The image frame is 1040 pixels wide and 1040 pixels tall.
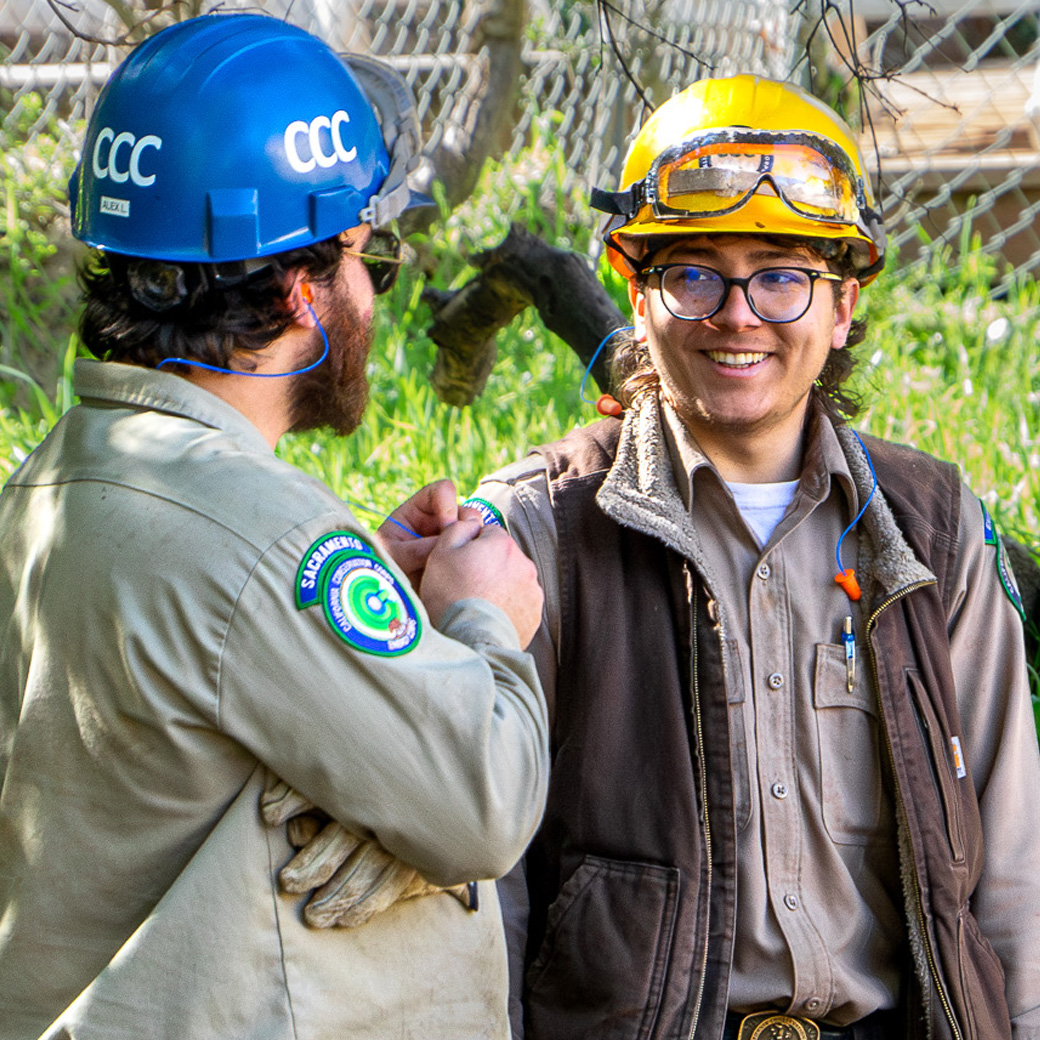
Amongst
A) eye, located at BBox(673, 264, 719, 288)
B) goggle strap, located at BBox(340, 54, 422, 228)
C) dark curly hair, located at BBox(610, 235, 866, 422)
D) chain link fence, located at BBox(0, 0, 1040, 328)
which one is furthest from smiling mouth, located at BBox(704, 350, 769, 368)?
chain link fence, located at BBox(0, 0, 1040, 328)

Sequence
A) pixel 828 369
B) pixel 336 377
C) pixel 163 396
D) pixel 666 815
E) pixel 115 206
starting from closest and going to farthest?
pixel 163 396
pixel 115 206
pixel 336 377
pixel 666 815
pixel 828 369

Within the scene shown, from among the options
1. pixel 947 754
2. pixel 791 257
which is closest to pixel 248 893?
pixel 947 754

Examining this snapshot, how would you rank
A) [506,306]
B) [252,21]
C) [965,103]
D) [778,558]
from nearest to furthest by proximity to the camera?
[252,21] < [778,558] < [506,306] < [965,103]

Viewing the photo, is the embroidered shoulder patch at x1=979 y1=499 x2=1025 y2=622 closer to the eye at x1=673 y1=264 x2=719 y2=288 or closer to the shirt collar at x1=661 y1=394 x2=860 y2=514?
the shirt collar at x1=661 y1=394 x2=860 y2=514

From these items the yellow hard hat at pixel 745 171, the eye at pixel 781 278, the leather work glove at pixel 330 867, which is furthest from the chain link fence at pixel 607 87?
the leather work glove at pixel 330 867

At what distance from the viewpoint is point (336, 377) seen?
1.93m

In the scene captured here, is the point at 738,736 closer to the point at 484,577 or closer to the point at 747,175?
the point at 484,577

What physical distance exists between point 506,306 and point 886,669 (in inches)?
63.4

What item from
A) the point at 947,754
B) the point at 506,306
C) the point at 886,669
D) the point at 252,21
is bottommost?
the point at 947,754

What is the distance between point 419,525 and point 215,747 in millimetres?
611

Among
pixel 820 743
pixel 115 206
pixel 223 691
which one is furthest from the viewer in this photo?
pixel 820 743

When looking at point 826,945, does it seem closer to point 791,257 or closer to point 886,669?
point 886,669

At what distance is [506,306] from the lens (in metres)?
3.48

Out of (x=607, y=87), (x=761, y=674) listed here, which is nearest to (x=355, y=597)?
(x=761, y=674)
